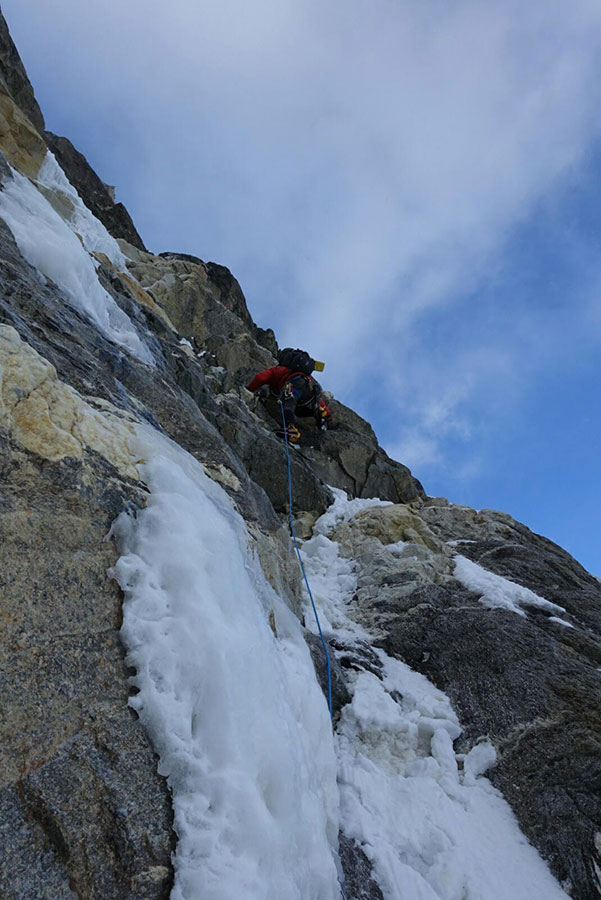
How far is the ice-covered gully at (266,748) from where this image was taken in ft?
7.84

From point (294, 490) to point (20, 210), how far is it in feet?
24.8

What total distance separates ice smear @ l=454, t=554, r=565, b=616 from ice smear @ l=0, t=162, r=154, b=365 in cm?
650

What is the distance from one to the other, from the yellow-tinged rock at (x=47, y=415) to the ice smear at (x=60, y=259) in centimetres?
333

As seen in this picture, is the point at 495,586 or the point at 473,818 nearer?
the point at 473,818

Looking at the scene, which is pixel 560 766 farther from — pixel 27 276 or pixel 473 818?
pixel 27 276

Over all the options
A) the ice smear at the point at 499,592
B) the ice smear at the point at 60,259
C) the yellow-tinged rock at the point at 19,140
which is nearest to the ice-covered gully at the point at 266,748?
the ice smear at the point at 499,592

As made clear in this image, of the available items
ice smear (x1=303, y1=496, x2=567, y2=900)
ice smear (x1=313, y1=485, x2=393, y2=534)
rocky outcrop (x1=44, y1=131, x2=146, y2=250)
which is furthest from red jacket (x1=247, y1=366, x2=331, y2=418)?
rocky outcrop (x1=44, y1=131, x2=146, y2=250)

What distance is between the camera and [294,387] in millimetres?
14445

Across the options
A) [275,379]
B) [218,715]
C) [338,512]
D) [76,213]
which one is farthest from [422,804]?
[76,213]

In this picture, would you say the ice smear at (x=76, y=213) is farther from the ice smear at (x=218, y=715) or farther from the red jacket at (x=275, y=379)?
the ice smear at (x=218, y=715)

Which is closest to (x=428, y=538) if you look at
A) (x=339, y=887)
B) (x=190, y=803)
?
(x=339, y=887)

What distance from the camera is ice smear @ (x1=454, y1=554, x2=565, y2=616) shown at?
22.5 feet

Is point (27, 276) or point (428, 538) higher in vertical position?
point (428, 538)

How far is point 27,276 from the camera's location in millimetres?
5410
